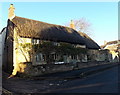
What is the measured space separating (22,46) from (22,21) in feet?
24.3

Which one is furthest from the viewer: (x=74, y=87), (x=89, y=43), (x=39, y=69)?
(x=89, y=43)

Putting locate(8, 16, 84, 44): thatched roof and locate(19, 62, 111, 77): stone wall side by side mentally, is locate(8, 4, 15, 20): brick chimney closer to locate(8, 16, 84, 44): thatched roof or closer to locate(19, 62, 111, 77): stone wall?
locate(8, 16, 84, 44): thatched roof

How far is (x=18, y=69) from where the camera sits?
69.4ft

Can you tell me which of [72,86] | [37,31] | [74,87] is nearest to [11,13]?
[37,31]

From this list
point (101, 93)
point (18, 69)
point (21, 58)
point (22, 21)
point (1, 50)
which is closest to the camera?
point (101, 93)

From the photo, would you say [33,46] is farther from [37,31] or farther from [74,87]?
[74,87]

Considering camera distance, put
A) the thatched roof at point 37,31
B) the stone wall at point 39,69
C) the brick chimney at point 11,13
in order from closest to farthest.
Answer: the stone wall at point 39,69, the thatched roof at point 37,31, the brick chimney at point 11,13

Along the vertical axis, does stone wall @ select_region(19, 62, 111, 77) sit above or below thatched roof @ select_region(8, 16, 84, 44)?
below

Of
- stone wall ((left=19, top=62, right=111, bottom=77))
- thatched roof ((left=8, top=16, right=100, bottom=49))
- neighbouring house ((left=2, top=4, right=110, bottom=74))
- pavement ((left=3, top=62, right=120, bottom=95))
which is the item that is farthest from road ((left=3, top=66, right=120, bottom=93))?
thatched roof ((left=8, top=16, right=100, bottom=49))

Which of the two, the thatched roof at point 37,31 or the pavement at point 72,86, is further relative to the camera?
the thatched roof at point 37,31

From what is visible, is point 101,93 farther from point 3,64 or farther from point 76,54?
point 3,64

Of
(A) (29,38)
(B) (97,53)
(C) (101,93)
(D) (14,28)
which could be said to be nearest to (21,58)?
(A) (29,38)

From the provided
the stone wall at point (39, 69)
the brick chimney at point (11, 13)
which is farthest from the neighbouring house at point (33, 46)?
the stone wall at point (39, 69)

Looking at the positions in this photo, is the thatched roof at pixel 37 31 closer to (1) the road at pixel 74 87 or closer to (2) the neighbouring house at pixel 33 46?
(2) the neighbouring house at pixel 33 46
